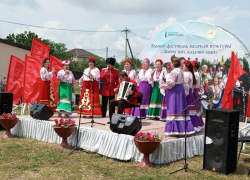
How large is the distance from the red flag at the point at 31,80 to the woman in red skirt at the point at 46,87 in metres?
0.11

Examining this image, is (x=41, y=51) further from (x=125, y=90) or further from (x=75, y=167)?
(x=75, y=167)

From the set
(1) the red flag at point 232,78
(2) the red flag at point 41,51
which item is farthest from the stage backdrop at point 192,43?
(2) the red flag at point 41,51

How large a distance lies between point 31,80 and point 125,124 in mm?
3703

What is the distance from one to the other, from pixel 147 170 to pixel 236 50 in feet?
18.2

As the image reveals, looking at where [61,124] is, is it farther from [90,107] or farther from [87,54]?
[87,54]

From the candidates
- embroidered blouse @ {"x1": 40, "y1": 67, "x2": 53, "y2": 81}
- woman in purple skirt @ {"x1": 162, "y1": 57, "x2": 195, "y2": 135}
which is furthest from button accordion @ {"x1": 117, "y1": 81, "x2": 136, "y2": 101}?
embroidered blouse @ {"x1": 40, "y1": 67, "x2": 53, "y2": 81}

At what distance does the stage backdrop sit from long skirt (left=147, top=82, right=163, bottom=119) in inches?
94.7

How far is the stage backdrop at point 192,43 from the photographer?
352 inches

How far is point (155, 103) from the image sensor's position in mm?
7895

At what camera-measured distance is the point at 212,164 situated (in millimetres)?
4445

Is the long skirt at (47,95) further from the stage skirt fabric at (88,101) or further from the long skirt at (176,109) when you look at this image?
the long skirt at (176,109)

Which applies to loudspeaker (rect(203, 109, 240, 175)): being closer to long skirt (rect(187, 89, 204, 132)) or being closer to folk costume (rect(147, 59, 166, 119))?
long skirt (rect(187, 89, 204, 132))

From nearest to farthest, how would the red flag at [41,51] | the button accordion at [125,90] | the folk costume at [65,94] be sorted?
the button accordion at [125,90], the folk costume at [65,94], the red flag at [41,51]

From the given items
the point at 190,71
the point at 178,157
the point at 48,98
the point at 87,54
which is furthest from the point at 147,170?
the point at 87,54
